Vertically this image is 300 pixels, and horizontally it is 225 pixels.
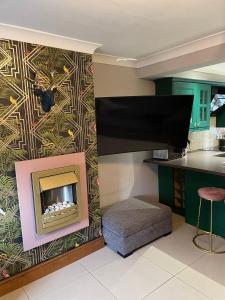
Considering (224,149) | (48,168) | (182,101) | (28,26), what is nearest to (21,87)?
(28,26)

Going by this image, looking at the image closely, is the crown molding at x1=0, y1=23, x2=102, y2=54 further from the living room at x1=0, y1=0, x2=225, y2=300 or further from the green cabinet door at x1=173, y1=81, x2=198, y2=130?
the green cabinet door at x1=173, y1=81, x2=198, y2=130

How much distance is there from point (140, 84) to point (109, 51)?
0.79m

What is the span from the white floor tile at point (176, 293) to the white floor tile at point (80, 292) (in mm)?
384

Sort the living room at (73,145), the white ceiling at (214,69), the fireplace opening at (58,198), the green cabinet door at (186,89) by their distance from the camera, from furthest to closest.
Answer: the white ceiling at (214,69), the green cabinet door at (186,89), the fireplace opening at (58,198), the living room at (73,145)

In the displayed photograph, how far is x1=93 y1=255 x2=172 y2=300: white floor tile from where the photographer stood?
6.38 feet

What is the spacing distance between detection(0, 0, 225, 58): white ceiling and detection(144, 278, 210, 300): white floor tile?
227 cm

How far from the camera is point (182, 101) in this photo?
2570 mm

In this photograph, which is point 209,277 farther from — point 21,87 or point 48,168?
point 21,87

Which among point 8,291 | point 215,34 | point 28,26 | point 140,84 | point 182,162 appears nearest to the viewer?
point 28,26

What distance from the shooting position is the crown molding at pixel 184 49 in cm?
218

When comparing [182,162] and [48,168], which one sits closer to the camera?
[48,168]

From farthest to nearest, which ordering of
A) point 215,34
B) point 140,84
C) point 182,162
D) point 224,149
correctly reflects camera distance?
point 224,149 < point 140,84 < point 182,162 < point 215,34

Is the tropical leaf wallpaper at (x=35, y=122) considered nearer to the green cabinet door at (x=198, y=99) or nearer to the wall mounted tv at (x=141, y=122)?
the wall mounted tv at (x=141, y=122)

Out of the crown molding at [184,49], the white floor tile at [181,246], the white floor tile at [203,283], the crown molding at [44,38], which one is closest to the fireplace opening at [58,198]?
the white floor tile at [181,246]
